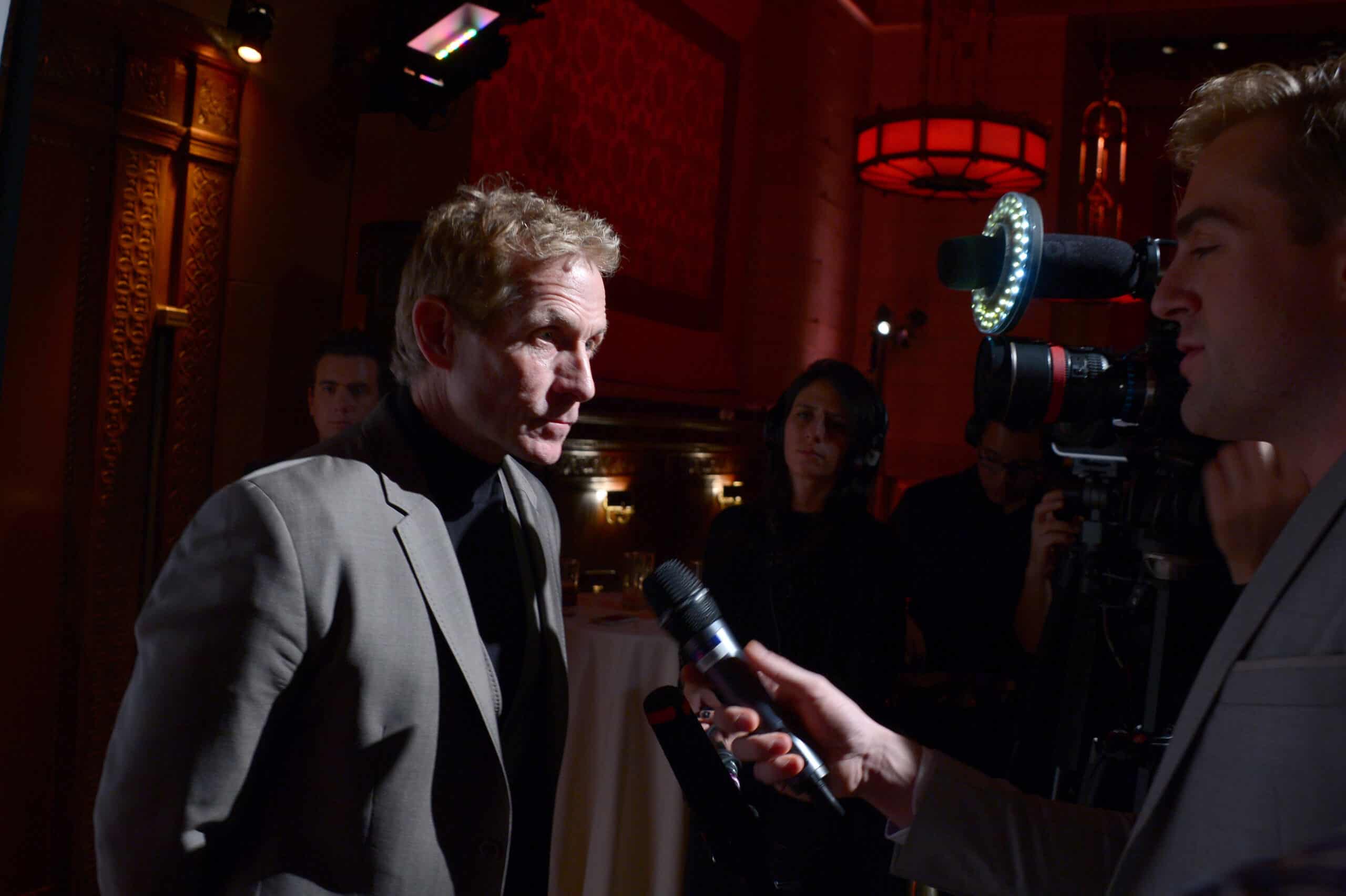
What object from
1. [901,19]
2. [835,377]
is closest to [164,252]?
[835,377]

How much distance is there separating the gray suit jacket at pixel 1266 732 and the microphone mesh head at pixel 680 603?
459mm

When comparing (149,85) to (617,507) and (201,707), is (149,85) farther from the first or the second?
(201,707)

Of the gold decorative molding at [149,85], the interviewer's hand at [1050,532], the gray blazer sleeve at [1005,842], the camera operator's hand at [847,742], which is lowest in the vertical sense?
the gray blazer sleeve at [1005,842]

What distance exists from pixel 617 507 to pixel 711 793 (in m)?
4.00

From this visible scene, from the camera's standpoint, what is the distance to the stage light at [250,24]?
3.39 m

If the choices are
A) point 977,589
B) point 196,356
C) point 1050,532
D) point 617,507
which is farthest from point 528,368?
point 617,507

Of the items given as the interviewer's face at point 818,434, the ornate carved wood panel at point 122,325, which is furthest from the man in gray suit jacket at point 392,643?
the ornate carved wood panel at point 122,325

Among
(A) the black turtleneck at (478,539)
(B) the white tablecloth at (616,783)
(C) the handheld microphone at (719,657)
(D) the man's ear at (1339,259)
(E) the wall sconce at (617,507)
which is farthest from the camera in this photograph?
(E) the wall sconce at (617,507)

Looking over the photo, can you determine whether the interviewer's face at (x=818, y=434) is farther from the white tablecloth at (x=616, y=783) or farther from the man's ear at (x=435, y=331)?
the man's ear at (x=435, y=331)

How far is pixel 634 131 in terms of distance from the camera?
5.34 m

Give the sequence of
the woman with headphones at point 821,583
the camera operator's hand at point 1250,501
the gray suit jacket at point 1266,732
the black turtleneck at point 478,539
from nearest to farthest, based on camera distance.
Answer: the gray suit jacket at point 1266,732 → the camera operator's hand at point 1250,501 → the black turtleneck at point 478,539 → the woman with headphones at point 821,583

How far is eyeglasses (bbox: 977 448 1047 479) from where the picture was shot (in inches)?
126

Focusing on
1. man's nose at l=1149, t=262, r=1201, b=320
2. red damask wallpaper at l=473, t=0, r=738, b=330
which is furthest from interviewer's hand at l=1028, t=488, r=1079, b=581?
red damask wallpaper at l=473, t=0, r=738, b=330

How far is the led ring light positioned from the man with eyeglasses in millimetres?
1095
